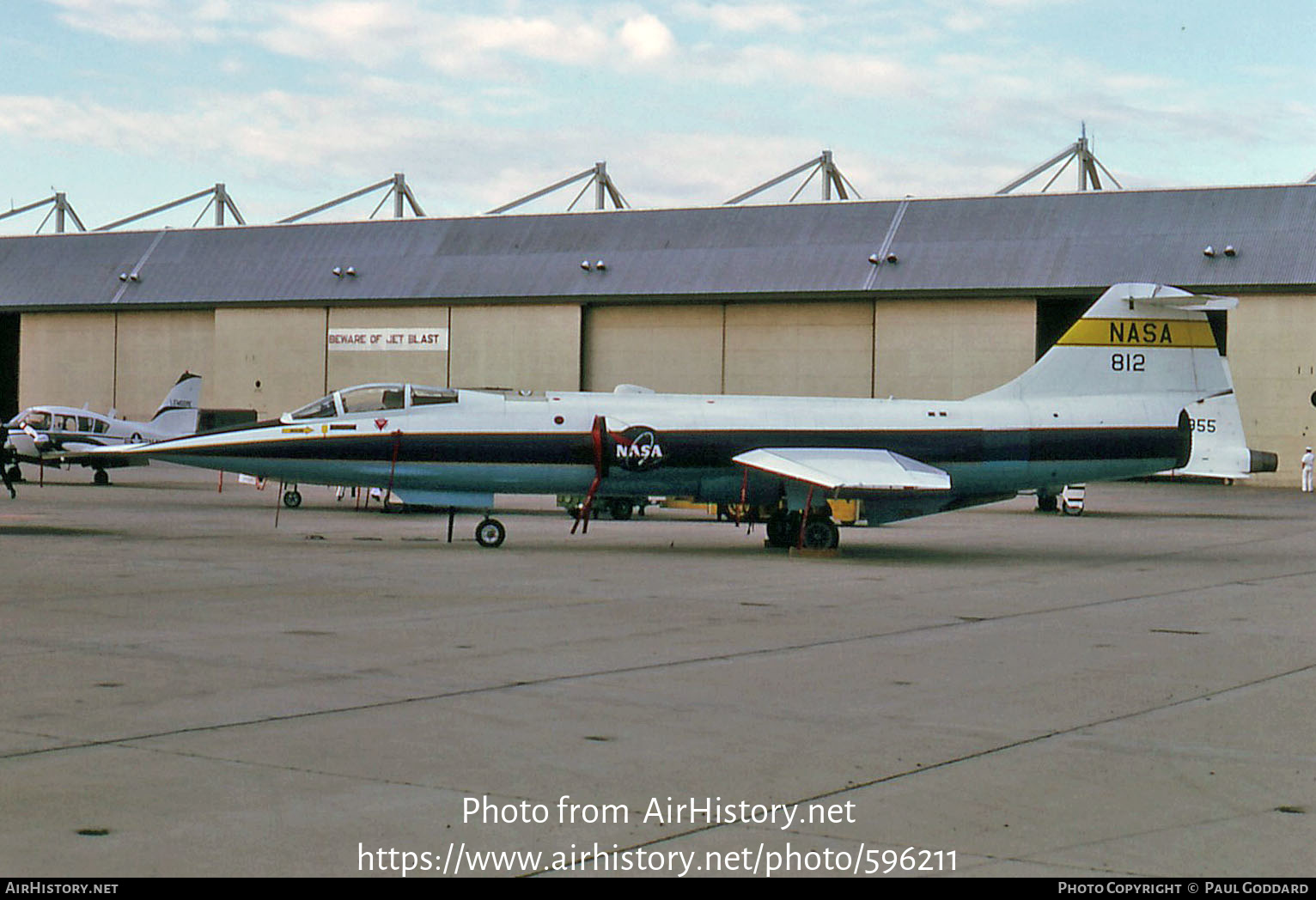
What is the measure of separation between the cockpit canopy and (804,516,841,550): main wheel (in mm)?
5971

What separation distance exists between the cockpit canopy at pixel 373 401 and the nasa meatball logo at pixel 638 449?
2836 millimetres

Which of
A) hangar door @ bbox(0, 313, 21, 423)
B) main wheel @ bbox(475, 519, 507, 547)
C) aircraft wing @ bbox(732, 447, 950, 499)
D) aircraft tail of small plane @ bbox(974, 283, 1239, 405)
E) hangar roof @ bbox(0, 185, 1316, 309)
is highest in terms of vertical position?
hangar roof @ bbox(0, 185, 1316, 309)

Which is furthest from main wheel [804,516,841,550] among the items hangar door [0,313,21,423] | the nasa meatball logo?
hangar door [0,313,21,423]

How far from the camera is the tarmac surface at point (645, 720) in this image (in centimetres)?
588

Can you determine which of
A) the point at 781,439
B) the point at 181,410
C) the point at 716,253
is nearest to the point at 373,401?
the point at 781,439

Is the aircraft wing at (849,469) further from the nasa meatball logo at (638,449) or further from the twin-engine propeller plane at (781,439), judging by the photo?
the nasa meatball logo at (638,449)

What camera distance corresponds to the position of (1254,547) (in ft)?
80.7

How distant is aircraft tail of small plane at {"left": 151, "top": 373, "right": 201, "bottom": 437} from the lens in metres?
47.6

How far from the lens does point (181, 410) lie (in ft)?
158

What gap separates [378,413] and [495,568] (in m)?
4.87

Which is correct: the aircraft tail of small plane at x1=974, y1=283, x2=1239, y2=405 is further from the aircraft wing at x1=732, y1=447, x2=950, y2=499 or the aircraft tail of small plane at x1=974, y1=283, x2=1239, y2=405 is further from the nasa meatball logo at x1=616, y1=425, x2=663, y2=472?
the nasa meatball logo at x1=616, y1=425, x2=663, y2=472

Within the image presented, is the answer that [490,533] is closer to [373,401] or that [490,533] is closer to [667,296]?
[373,401]

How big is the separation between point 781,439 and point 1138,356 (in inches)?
247

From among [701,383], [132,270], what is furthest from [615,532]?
[132,270]
